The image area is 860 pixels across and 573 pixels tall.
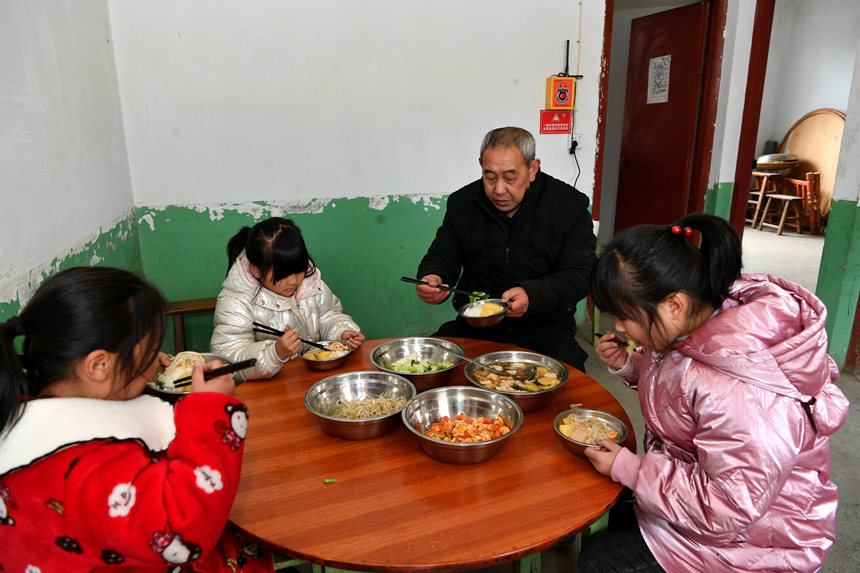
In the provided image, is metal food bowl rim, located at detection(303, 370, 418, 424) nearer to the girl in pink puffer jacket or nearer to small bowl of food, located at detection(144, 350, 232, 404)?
small bowl of food, located at detection(144, 350, 232, 404)

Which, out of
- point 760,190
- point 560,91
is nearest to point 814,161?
point 760,190

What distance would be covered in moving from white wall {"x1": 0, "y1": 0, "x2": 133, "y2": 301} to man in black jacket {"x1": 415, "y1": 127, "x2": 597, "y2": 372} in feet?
4.65

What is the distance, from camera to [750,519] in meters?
1.15

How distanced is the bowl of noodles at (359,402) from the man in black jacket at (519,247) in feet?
2.20

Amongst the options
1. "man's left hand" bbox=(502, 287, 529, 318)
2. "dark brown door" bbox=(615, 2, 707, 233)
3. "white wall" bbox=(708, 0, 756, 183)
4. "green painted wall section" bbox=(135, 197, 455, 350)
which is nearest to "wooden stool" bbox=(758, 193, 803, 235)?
"dark brown door" bbox=(615, 2, 707, 233)

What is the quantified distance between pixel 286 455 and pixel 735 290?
→ 127cm

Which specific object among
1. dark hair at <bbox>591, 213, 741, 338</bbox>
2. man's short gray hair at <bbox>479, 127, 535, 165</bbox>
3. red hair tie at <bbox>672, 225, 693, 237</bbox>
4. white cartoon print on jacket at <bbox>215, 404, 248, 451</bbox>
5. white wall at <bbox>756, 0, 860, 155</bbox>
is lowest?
white cartoon print on jacket at <bbox>215, 404, 248, 451</bbox>

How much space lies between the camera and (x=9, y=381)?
Result: 0.91 meters

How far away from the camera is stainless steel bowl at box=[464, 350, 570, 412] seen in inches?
63.0

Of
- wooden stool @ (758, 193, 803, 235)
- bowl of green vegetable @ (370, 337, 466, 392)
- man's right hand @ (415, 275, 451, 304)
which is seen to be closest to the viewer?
bowl of green vegetable @ (370, 337, 466, 392)

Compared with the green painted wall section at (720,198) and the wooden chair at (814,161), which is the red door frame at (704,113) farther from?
the wooden chair at (814,161)

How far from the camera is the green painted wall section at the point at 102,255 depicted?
65.9 inches

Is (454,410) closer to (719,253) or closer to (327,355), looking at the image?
(327,355)

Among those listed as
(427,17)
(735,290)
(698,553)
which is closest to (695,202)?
(427,17)
